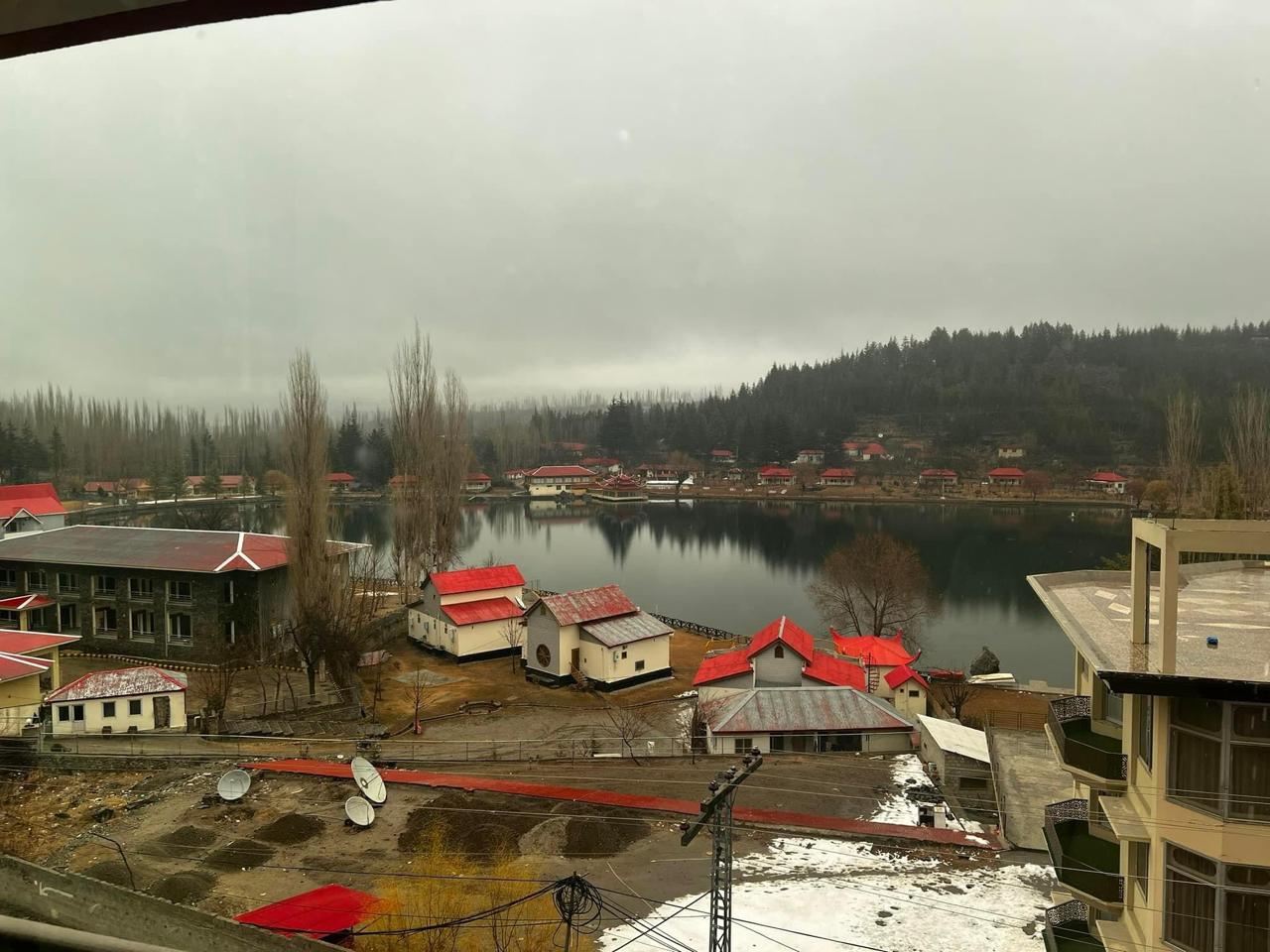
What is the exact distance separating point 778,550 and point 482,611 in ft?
47.0

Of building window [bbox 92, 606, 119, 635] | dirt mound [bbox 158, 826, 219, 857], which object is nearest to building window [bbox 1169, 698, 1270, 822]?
dirt mound [bbox 158, 826, 219, 857]

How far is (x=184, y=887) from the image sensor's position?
4.09m

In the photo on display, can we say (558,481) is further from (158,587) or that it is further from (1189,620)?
(1189,620)

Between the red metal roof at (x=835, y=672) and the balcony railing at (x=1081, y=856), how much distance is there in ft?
18.5

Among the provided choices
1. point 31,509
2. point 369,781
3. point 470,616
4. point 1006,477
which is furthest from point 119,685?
point 1006,477

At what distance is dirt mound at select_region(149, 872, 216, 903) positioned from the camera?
3.94 meters

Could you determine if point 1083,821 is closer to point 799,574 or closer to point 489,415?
point 799,574

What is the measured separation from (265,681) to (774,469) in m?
35.4

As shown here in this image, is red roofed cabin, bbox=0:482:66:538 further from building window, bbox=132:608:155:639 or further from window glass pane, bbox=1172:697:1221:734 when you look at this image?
window glass pane, bbox=1172:697:1221:734

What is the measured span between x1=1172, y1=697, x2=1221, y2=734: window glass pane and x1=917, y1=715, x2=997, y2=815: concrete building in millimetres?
4155

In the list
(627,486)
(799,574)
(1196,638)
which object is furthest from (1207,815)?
(627,486)

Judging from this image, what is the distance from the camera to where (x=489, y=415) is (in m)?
68.3

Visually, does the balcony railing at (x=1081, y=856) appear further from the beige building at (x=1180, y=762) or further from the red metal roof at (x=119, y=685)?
the red metal roof at (x=119, y=685)

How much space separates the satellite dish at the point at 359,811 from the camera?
192 inches
